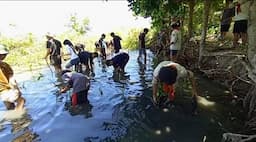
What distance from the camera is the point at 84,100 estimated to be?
29.5 feet

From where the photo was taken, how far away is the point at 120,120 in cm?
776

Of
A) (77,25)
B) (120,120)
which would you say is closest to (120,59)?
(120,120)

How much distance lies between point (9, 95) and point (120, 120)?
9.45 ft

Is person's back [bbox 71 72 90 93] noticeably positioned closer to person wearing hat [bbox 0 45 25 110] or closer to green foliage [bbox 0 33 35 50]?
person wearing hat [bbox 0 45 25 110]

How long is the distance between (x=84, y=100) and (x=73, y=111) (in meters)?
0.49

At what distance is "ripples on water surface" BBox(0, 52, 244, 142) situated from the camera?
6.73 m

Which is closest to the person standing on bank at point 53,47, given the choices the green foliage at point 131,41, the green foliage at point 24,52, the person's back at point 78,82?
the person's back at point 78,82

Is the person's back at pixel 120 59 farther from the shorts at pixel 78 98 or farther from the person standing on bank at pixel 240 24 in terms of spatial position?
the person standing on bank at pixel 240 24

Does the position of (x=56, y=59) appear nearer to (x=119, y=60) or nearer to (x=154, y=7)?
(x=119, y=60)

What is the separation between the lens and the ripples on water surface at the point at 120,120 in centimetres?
Answer: 673

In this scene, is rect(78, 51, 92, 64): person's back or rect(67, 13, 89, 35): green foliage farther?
rect(67, 13, 89, 35): green foliage

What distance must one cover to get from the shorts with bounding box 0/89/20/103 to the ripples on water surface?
76 cm

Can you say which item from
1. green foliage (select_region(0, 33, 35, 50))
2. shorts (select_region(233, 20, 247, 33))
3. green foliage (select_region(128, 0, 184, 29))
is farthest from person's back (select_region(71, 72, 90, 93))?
green foliage (select_region(0, 33, 35, 50))

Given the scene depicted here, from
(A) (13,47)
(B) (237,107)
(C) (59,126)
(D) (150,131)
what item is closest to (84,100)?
(C) (59,126)
